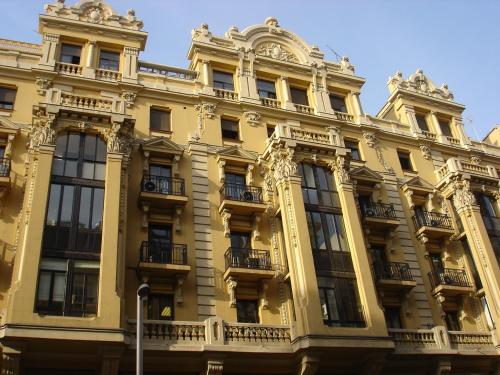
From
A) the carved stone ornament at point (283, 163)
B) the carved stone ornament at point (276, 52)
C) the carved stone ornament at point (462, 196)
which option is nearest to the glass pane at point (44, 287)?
the carved stone ornament at point (283, 163)

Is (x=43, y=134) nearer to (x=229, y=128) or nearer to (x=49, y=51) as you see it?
(x=49, y=51)

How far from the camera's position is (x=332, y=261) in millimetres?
23531

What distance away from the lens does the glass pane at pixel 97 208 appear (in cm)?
2119

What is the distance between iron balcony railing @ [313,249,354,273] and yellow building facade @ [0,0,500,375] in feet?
0.32

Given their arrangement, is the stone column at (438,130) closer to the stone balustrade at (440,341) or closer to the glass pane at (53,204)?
the stone balustrade at (440,341)

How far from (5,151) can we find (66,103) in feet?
11.0

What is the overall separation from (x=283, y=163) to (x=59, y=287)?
1138cm

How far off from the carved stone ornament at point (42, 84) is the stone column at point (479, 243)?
21887mm

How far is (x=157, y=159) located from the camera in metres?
25.9

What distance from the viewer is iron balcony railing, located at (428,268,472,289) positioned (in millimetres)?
26922

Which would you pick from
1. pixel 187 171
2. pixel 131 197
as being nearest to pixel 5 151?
pixel 131 197

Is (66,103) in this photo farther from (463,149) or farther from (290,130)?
(463,149)

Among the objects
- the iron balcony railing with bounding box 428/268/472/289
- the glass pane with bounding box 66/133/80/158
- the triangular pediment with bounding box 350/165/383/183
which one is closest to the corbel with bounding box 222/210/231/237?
the glass pane with bounding box 66/133/80/158

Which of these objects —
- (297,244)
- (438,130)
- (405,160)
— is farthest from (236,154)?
(438,130)
